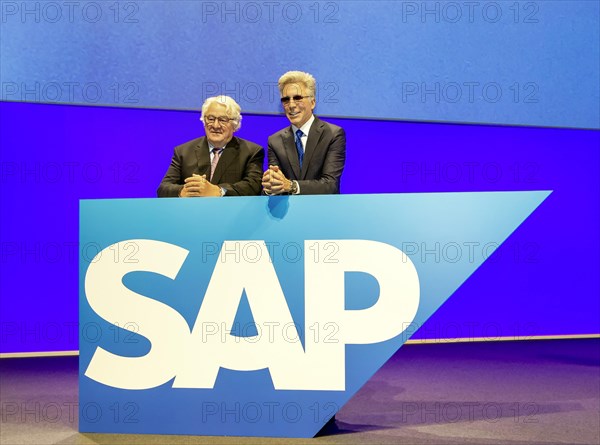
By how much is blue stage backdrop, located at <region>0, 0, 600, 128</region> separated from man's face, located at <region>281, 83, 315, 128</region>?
2190 millimetres

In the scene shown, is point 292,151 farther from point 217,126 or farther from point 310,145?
point 217,126

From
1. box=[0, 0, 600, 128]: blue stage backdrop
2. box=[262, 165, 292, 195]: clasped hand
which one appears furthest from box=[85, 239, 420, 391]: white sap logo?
box=[0, 0, 600, 128]: blue stage backdrop

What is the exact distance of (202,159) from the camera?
134 inches

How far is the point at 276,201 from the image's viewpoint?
2.97 m

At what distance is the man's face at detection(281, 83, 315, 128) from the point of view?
3291 millimetres

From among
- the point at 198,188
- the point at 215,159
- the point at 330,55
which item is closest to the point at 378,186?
the point at 330,55

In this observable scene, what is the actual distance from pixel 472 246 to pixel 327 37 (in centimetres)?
322

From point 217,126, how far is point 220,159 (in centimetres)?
16

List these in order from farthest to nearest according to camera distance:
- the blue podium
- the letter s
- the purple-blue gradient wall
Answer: the purple-blue gradient wall
the letter s
the blue podium

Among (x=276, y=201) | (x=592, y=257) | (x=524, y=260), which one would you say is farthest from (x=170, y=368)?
(x=592, y=257)

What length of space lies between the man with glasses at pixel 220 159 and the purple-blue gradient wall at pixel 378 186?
6.60ft

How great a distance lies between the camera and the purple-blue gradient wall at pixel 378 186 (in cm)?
520

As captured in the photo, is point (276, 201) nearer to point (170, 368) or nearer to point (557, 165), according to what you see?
point (170, 368)

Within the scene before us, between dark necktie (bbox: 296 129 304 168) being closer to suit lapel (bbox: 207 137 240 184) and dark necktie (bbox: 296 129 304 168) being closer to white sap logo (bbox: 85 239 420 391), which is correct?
suit lapel (bbox: 207 137 240 184)
